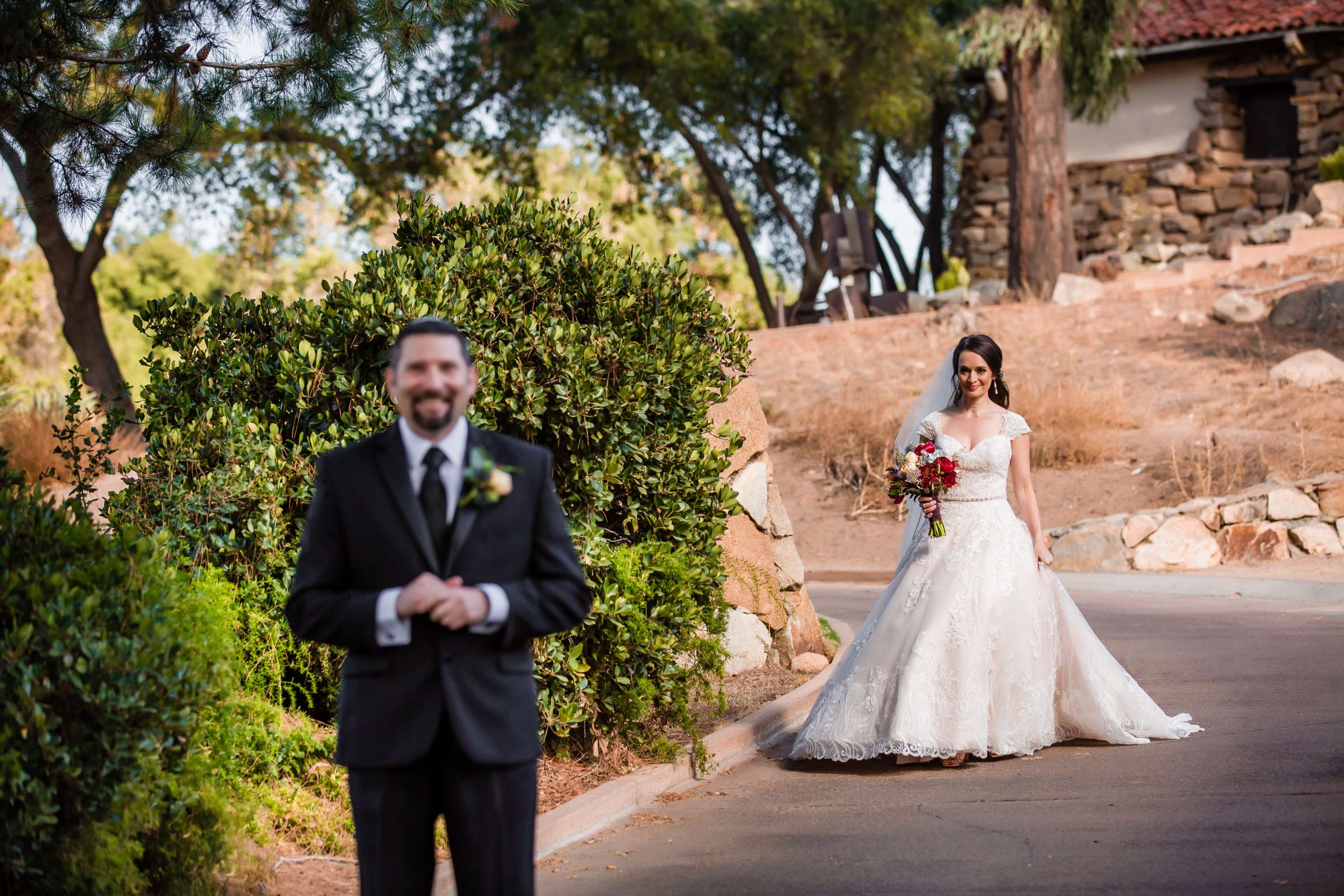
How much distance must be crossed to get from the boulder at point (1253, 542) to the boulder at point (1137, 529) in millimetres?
733

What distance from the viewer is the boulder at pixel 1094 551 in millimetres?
15859

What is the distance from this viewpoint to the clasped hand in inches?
134

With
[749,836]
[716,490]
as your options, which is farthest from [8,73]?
[749,836]

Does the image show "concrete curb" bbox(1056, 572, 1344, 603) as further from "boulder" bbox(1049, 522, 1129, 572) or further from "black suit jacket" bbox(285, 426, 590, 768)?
"black suit jacket" bbox(285, 426, 590, 768)

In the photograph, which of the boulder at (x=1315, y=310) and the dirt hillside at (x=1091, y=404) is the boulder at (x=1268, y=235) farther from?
the boulder at (x=1315, y=310)

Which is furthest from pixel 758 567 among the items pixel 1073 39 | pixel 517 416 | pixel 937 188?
pixel 937 188

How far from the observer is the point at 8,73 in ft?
23.7

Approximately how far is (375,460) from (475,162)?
2796 cm

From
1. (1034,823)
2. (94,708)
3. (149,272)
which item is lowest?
(1034,823)

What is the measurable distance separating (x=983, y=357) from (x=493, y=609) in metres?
5.20

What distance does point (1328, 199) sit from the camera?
2573 centimetres

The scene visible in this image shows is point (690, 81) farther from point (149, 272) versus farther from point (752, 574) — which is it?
point (149, 272)

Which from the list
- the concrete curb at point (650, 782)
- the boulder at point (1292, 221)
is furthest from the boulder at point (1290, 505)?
the boulder at point (1292, 221)

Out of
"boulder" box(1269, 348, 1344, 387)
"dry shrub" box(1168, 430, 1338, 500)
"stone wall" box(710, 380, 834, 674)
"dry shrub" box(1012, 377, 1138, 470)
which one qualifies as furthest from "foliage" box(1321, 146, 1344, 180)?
"stone wall" box(710, 380, 834, 674)
